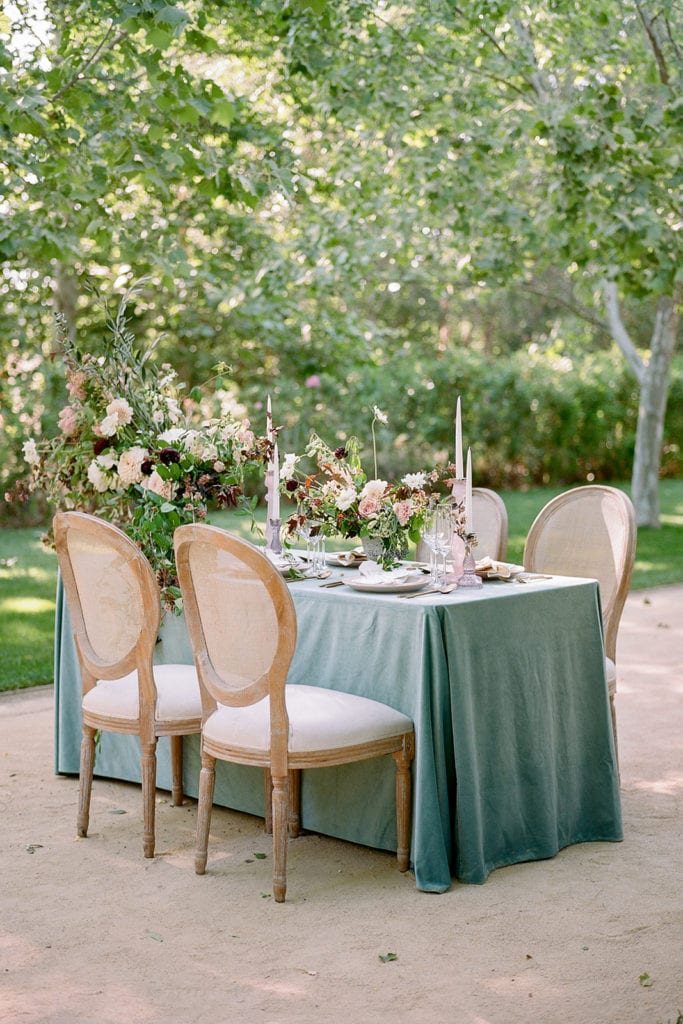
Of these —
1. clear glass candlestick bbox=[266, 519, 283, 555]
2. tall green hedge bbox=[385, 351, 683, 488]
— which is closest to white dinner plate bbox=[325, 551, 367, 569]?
clear glass candlestick bbox=[266, 519, 283, 555]

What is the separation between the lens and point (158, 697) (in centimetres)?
438

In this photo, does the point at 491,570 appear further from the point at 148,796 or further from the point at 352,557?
the point at 148,796

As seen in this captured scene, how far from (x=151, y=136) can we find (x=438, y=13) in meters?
2.72

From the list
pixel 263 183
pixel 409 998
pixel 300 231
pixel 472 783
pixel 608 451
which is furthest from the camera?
pixel 608 451

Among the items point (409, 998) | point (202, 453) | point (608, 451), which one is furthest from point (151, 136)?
point (608, 451)

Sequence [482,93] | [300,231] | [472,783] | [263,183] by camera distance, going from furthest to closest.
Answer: [300,231]
[482,93]
[263,183]
[472,783]

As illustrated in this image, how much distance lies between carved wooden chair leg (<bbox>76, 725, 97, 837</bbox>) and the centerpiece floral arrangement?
1059mm

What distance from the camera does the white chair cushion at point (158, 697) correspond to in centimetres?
434

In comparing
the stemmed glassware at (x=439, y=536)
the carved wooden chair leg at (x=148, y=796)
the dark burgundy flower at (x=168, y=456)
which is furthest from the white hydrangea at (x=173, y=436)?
the carved wooden chair leg at (x=148, y=796)

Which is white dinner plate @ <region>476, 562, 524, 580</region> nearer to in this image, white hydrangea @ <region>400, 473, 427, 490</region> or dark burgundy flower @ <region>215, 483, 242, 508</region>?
white hydrangea @ <region>400, 473, 427, 490</region>

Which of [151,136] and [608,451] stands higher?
[151,136]

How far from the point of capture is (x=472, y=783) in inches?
154

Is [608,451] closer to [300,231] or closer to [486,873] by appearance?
[300,231]

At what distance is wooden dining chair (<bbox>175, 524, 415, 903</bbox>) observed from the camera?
12.4 ft
